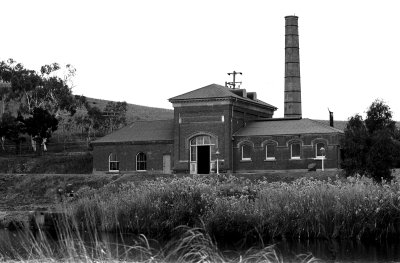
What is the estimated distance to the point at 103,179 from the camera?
46719mm

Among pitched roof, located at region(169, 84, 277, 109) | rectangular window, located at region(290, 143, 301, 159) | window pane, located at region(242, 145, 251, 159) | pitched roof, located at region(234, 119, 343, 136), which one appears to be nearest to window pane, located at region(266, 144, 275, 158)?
pitched roof, located at region(234, 119, 343, 136)

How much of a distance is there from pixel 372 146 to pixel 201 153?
17.9 metres

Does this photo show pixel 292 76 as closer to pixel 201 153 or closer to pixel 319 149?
pixel 201 153

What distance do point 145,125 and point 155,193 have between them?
2945 centimetres

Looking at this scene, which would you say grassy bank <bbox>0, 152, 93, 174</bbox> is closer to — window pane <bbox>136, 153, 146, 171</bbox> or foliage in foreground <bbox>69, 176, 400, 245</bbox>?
window pane <bbox>136, 153, 146, 171</bbox>

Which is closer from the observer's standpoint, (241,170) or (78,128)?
(241,170)

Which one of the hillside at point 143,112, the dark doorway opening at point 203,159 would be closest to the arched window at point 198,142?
the dark doorway opening at point 203,159

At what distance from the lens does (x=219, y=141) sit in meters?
49.8

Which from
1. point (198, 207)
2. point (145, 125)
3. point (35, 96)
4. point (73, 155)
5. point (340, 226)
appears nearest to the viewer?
point (340, 226)

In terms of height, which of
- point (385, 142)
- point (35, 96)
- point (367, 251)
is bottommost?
point (367, 251)

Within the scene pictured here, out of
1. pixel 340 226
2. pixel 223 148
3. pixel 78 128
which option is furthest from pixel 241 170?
pixel 78 128

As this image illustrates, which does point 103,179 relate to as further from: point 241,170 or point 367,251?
point 367,251

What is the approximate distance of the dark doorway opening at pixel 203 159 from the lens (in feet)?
164

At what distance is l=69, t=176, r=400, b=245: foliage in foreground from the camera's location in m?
23.3
